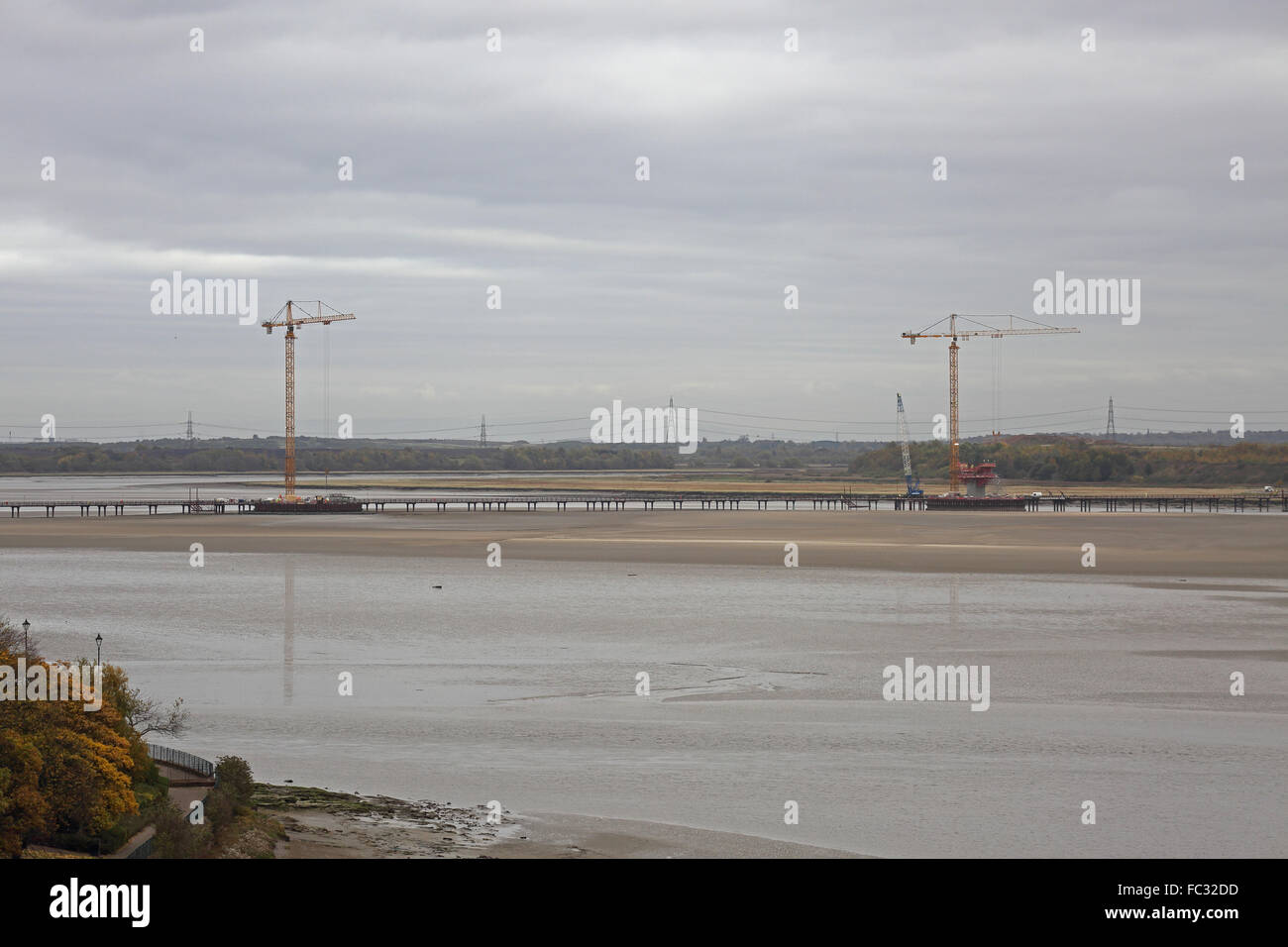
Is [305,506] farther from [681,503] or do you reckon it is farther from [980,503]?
[980,503]

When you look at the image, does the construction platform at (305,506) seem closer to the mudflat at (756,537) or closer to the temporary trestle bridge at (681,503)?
the temporary trestle bridge at (681,503)

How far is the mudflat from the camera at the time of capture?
6106 centimetres

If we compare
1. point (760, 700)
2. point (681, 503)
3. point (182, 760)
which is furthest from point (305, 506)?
point (182, 760)

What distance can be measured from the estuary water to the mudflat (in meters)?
11.3

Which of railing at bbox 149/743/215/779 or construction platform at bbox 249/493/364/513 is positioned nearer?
railing at bbox 149/743/215/779

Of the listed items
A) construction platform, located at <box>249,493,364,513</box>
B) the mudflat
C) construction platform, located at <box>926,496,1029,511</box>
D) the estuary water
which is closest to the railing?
the estuary water

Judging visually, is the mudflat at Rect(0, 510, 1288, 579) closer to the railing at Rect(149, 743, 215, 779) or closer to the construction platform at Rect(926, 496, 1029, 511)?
the construction platform at Rect(926, 496, 1029, 511)

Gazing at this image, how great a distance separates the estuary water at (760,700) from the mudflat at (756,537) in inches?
446

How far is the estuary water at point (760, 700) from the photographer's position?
19.7 m

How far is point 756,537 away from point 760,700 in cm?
4984

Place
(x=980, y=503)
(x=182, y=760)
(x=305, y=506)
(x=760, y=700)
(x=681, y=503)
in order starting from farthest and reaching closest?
(x=681, y=503)
(x=980, y=503)
(x=305, y=506)
(x=760, y=700)
(x=182, y=760)

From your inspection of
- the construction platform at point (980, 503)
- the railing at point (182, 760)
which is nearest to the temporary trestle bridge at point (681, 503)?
the construction platform at point (980, 503)

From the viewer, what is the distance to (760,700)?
27.6 m
